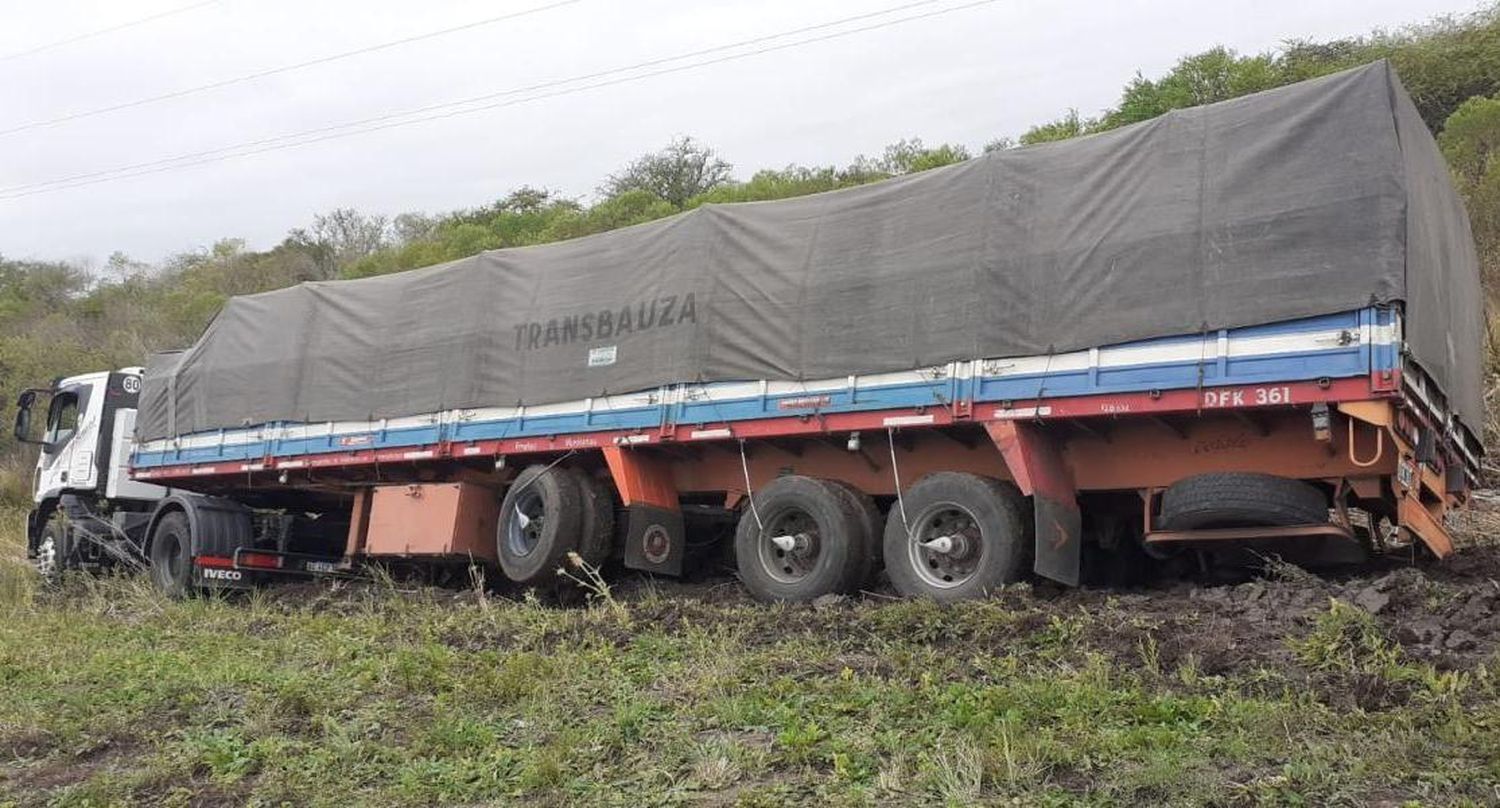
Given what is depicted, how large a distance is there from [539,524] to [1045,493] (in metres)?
4.69

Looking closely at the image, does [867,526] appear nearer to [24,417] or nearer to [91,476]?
[91,476]

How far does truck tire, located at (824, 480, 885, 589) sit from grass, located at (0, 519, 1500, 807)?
3.17 feet

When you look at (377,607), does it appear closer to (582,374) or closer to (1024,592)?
(582,374)

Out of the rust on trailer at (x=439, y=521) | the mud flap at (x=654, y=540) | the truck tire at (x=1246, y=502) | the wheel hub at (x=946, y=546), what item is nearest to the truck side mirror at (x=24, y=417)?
the rust on trailer at (x=439, y=521)

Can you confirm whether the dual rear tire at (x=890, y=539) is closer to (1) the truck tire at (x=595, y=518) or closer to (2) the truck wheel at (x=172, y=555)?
(1) the truck tire at (x=595, y=518)

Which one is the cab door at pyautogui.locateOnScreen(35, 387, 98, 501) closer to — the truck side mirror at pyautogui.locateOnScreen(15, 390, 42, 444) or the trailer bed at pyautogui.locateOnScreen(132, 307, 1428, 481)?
the truck side mirror at pyautogui.locateOnScreen(15, 390, 42, 444)

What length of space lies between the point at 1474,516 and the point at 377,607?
9.50 metres

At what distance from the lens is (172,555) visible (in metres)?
14.2

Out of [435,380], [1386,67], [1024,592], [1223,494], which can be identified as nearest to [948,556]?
[1024,592]

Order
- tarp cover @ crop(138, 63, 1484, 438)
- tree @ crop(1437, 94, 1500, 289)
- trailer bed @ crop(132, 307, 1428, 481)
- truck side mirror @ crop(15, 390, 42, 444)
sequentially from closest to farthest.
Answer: trailer bed @ crop(132, 307, 1428, 481)
tarp cover @ crop(138, 63, 1484, 438)
truck side mirror @ crop(15, 390, 42, 444)
tree @ crop(1437, 94, 1500, 289)

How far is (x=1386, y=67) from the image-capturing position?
728 centimetres

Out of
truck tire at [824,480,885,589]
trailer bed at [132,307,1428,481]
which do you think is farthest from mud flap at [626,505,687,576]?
truck tire at [824,480,885,589]

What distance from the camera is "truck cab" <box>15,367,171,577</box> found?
15.1 metres

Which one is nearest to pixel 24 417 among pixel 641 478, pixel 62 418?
pixel 62 418
